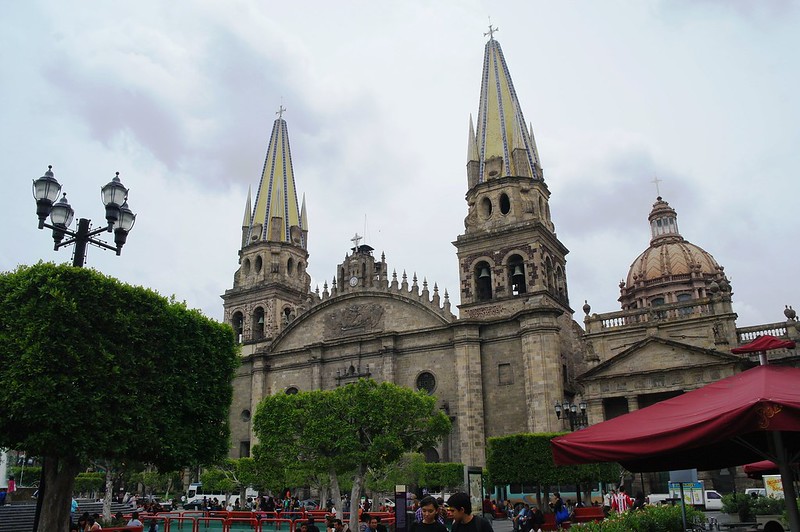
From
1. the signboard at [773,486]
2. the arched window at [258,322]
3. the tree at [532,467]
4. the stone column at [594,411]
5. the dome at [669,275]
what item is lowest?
the signboard at [773,486]

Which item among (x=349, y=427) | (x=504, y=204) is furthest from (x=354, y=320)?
(x=349, y=427)

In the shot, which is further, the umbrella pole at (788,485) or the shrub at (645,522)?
the shrub at (645,522)

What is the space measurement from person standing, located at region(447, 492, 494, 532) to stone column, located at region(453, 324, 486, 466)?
32337 millimetres

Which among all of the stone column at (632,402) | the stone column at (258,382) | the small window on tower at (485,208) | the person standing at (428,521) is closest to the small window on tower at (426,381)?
the small window on tower at (485,208)

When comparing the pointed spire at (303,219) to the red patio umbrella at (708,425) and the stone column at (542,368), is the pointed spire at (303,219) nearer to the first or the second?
the stone column at (542,368)

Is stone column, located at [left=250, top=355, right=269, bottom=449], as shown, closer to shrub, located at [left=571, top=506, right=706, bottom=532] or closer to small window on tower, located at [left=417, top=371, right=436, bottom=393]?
small window on tower, located at [left=417, top=371, right=436, bottom=393]

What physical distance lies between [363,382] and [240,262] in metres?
27.8

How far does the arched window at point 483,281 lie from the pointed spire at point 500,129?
590 centimetres

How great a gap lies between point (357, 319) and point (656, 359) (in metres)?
18.9

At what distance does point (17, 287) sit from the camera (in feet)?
52.9

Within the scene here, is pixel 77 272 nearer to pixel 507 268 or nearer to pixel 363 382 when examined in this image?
pixel 363 382

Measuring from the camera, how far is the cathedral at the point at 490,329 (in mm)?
37969

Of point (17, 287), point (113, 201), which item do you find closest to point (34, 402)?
point (17, 287)

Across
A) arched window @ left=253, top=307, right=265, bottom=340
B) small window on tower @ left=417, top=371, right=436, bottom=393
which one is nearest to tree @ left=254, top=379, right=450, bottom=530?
small window on tower @ left=417, top=371, right=436, bottom=393
